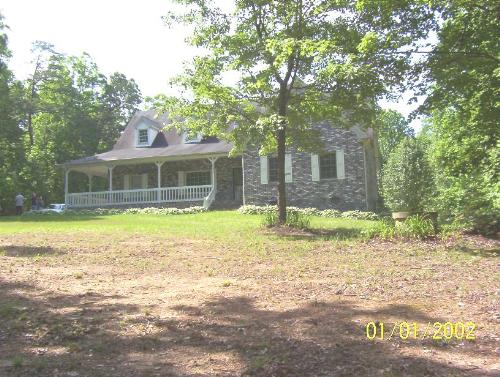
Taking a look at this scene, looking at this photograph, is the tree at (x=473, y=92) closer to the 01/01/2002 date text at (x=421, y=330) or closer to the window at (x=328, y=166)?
the 01/01/2002 date text at (x=421, y=330)

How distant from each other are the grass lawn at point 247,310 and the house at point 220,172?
1352cm

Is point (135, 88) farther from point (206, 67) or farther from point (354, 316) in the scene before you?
point (354, 316)

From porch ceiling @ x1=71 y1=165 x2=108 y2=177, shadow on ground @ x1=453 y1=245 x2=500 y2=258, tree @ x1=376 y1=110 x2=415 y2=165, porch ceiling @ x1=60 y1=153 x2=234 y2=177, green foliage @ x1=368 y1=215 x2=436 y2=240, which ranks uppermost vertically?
tree @ x1=376 y1=110 x2=415 y2=165

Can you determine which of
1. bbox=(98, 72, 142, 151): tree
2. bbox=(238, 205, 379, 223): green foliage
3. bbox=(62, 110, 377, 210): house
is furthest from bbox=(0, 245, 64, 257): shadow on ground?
bbox=(98, 72, 142, 151): tree

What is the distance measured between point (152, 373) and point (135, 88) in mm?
48736

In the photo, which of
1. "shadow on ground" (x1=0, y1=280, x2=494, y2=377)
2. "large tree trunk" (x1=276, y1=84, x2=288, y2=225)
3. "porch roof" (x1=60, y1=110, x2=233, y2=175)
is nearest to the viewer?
"shadow on ground" (x1=0, y1=280, x2=494, y2=377)

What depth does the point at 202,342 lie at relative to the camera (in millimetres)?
4418

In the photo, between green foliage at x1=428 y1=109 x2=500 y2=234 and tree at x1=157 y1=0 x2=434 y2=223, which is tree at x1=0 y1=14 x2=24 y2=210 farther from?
green foliage at x1=428 y1=109 x2=500 y2=234

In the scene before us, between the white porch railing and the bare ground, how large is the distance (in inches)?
640

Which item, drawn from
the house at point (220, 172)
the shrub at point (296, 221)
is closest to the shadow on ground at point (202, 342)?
the shrub at point (296, 221)

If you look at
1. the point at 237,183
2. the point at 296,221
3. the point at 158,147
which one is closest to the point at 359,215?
the point at 296,221

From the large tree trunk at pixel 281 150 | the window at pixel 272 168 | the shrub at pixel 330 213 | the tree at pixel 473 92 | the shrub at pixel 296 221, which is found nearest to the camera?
the tree at pixel 473 92

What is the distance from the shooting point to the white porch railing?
85.2 ft

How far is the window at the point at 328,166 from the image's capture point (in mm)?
23953
